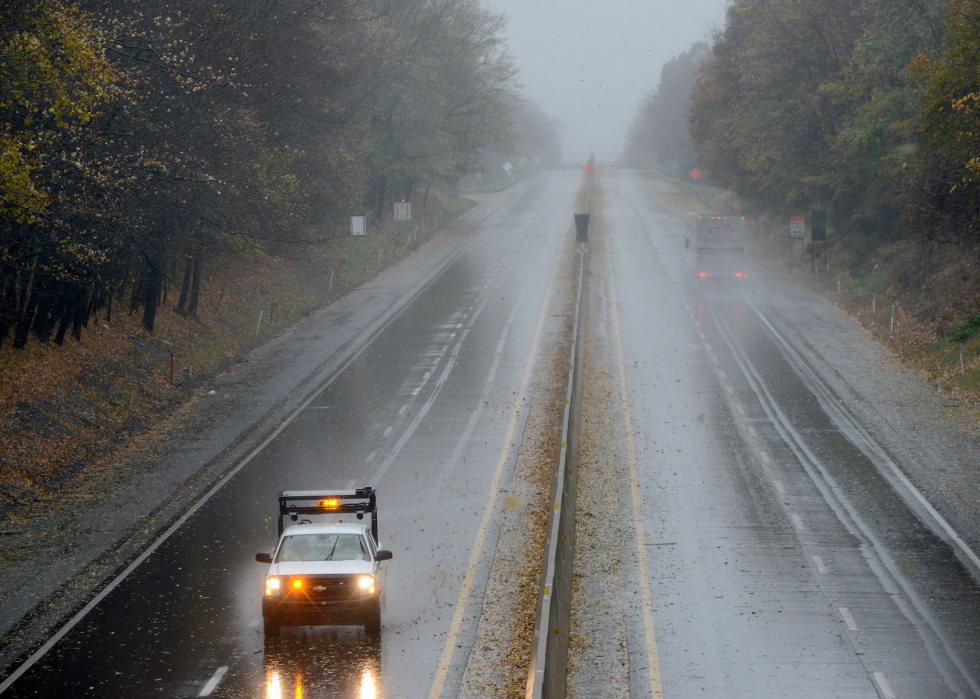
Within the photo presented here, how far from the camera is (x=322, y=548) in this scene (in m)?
14.6

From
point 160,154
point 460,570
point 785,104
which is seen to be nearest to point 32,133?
point 160,154

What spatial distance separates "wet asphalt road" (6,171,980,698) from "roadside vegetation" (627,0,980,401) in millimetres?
A: 7202

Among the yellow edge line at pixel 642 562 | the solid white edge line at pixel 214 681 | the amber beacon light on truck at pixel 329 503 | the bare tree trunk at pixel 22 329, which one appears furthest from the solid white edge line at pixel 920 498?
the bare tree trunk at pixel 22 329

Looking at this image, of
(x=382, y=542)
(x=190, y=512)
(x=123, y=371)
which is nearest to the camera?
(x=382, y=542)

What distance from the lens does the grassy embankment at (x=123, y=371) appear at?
860 inches

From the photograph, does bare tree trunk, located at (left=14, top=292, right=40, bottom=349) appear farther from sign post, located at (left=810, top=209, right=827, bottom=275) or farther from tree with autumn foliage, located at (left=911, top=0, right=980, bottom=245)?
sign post, located at (left=810, top=209, right=827, bottom=275)

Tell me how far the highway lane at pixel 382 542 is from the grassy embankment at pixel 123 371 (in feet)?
12.0

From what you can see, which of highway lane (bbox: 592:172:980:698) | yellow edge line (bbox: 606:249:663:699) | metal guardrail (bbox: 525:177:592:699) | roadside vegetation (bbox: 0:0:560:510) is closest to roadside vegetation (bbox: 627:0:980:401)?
highway lane (bbox: 592:172:980:698)

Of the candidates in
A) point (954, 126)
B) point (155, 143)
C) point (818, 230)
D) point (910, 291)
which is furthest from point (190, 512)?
point (818, 230)

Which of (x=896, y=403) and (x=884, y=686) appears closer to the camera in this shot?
(x=884, y=686)

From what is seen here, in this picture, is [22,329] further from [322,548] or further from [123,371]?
[322,548]

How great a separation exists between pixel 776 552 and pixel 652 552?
2049 mm

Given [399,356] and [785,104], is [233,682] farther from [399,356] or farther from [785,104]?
[785,104]

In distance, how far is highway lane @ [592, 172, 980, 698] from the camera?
1303 cm
